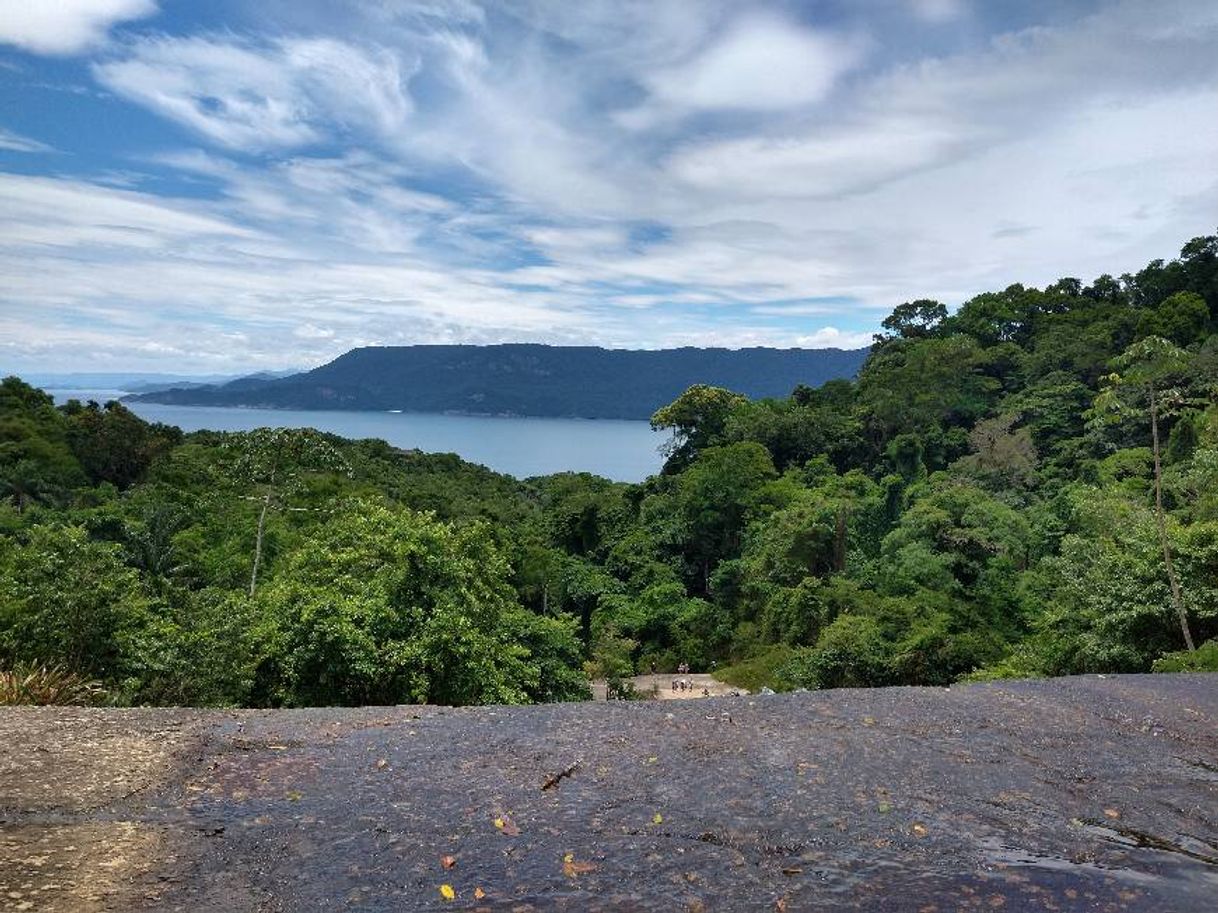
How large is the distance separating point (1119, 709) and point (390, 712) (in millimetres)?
6003

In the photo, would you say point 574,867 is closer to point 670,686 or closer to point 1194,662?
point 1194,662

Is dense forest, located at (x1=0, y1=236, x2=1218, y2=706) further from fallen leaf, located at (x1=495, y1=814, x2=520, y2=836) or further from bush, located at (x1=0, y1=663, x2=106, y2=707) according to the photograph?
fallen leaf, located at (x1=495, y1=814, x2=520, y2=836)

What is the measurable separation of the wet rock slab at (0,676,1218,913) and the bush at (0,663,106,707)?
Result: 3.76 ft

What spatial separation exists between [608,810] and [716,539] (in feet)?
117

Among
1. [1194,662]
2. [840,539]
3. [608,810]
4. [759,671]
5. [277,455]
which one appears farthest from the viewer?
[840,539]

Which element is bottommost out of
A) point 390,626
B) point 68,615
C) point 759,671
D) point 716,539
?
point 759,671

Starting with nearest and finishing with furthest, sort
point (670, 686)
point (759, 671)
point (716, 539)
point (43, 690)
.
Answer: point (43, 690) < point (759, 671) < point (670, 686) < point (716, 539)

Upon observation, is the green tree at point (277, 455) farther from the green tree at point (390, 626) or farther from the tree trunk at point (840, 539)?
the tree trunk at point (840, 539)

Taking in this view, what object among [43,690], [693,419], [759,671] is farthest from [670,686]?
[693,419]

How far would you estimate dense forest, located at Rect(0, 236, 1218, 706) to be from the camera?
1120 cm

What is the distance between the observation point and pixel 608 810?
457 cm

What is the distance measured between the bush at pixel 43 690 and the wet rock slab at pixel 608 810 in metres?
1.15

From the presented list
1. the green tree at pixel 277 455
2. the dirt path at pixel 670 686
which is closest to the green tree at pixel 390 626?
the green tree at pixel 277 455

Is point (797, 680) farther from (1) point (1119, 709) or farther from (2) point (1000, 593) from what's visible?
(1) point (1119, 709)
